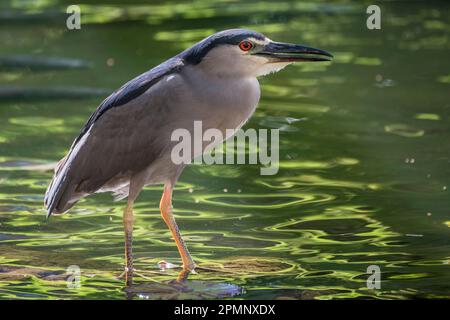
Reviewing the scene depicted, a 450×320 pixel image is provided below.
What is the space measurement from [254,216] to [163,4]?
39.3 ft

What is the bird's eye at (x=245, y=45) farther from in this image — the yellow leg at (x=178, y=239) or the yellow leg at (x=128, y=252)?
the yellow leg at (x=128, y=252)

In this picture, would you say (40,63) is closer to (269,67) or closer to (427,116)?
(427,116)

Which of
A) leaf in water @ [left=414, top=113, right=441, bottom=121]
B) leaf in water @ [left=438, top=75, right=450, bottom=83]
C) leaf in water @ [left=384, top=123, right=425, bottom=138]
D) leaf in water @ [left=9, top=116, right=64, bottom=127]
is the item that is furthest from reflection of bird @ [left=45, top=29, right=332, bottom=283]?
leaf in water @ [left=438, top=75, right=450, bottom=83]

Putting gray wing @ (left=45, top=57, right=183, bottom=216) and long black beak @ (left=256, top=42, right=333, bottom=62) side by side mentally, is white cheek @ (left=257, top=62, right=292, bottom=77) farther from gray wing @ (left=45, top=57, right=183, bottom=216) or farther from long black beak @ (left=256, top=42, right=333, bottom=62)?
gray wing @ (left=45, top=57, right=183, bottom=216)

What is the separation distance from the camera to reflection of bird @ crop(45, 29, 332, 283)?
7965 mm

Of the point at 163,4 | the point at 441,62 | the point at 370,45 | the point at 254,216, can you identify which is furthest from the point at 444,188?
the point at 163,4

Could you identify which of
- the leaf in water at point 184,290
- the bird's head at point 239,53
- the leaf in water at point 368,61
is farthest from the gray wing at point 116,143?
the leaf in water at point 368,61

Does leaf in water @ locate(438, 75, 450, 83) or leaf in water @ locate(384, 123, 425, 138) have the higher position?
leaf in water @ locate(438, 75, 450, 83)

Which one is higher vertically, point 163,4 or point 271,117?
point 163,4

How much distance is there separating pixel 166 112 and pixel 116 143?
0.50 m

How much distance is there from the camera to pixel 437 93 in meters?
14.0

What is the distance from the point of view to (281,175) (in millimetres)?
10906

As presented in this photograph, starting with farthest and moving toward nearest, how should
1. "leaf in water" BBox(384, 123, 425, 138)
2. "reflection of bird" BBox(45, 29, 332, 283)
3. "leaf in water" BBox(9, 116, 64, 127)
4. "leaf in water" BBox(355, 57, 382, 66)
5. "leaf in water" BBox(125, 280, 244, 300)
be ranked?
"leaf in water" BBox(355, 57, 382, 66) → "leaf in water" BBox(9, 116, 64, 127) → "leaf in water" BBox(384, 123, 425, 138) → "reflection of bird" BBox(45, 29, 332, 283) → "leaf in water" BBox(125, 280, 244, 300)
